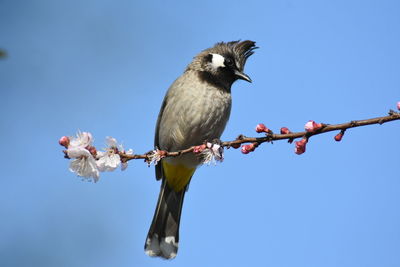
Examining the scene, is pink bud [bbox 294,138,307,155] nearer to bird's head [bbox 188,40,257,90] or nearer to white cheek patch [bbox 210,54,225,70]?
bird's head [bbox 188,40,257,90]

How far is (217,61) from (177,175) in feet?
3.73

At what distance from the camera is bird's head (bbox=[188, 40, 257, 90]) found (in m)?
4.46

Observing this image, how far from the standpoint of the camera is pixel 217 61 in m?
4.64

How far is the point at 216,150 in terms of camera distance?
9.41ft

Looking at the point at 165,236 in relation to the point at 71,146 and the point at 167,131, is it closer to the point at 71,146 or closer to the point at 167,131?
the point at 167,131

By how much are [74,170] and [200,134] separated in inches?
70.8

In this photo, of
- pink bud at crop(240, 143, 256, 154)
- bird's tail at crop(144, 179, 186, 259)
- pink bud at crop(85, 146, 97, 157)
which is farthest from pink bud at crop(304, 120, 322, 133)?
bird's tail at crop(144, 179, 186, 259)

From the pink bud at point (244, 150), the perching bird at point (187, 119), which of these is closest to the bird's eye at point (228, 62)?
the perching bird at point (187, 119)

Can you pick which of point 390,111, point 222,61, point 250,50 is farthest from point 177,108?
point 390,111

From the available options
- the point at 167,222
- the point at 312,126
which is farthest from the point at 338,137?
the point at 167,222

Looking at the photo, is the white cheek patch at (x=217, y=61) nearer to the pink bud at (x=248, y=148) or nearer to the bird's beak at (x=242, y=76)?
the bird's beak at (x=242, y=76)

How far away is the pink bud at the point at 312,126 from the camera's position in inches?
87.0

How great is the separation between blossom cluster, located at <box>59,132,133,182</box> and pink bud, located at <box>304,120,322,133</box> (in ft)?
3.04

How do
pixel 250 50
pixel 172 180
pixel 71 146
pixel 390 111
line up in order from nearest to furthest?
1. pixel 390 111
2. pixel 71 146
3. pixel 172 180
4. pixel 250 50
